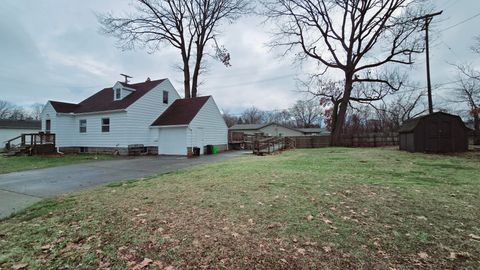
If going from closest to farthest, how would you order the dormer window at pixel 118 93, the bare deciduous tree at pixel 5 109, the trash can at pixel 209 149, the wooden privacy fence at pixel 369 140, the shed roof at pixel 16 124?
the trash can at pixel 209 149 → the dormer window at pixel 118 93 → the wooden privacy fence at pixel 369 140 → the shed roof at pixel 16 124 → the bare deciduous tree at pixel 5 109

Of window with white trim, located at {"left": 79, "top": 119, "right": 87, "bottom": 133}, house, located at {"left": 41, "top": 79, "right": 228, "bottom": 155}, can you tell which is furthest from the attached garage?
window with white trim, located at {"left": 79, "top": 119, "right": 87, "bottom": 133}

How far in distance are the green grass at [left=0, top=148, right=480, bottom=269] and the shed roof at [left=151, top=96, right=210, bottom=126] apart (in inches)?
525

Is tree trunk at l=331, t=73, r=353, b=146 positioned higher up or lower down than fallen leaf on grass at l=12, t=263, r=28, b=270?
higher up

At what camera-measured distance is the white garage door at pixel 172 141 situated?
60.0 feet

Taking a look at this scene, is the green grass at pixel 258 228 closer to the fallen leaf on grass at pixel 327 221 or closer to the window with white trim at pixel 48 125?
the fallen leaf on grass at pixel 327 221

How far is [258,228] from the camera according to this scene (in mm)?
3338

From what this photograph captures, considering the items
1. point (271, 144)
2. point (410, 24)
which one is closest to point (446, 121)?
point (410, 24)

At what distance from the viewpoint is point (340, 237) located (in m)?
3.01

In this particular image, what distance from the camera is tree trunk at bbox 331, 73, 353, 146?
2261cm

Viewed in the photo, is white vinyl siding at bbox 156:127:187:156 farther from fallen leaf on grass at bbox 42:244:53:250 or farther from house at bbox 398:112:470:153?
house at bbox 398:112:470:153

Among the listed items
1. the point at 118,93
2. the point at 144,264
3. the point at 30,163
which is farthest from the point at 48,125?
the point at 144,264

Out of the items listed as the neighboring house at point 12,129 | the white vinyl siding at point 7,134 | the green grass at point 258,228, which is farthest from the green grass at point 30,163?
the neighboring house at point 12,129

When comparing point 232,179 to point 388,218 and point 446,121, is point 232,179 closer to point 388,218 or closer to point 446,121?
point 388,218

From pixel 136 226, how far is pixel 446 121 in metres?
18.6
